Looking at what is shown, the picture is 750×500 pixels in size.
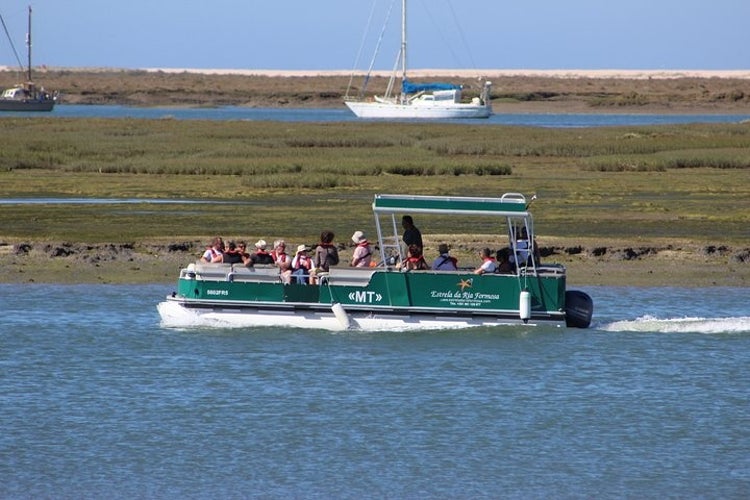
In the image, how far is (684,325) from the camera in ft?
74.8

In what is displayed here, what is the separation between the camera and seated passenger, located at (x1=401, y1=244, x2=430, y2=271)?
21.6 m

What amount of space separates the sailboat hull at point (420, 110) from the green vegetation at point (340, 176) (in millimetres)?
36106

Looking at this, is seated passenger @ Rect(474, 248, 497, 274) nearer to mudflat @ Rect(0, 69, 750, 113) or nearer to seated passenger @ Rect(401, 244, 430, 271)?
seated passenger @ Rect(401, 244, 430, 271)

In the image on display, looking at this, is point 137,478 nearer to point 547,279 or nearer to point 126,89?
point 547,279

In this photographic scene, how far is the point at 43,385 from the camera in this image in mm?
18844

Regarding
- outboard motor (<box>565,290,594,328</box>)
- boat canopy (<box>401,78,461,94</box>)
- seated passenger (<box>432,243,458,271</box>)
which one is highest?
seated passenger (<box>432,243,458,271</box>)

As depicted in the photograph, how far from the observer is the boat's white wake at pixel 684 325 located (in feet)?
74.2

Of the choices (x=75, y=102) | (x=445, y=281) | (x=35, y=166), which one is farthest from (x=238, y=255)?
(x=75, y=102)

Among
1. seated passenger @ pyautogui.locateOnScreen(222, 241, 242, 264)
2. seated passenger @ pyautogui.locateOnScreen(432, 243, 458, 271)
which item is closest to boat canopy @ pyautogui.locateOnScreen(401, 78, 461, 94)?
seated passenger @ pyautogui.locateOnScreen(222, 241, 242, 264)

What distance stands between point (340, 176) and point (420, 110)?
231 feet

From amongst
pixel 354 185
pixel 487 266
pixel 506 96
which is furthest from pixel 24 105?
pixel 487 266

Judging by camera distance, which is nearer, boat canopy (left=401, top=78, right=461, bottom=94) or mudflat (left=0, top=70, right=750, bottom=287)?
mudflat (left=0, top=70, right=750, bottom=287)

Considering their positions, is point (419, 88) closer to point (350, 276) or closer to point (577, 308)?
point (577, 308)

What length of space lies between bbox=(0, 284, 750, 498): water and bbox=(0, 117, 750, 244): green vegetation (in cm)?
922
